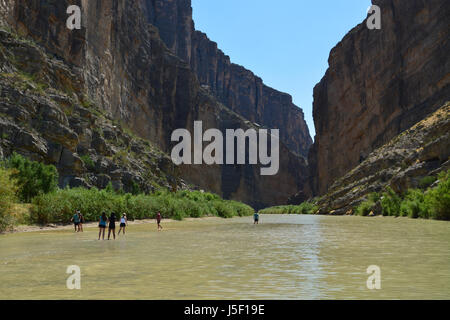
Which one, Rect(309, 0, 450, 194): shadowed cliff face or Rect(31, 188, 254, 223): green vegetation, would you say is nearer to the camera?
Rect(31, 188, 254, 223): green vegetation

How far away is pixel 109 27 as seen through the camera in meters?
90.5

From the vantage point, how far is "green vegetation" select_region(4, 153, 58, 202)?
38.2 m

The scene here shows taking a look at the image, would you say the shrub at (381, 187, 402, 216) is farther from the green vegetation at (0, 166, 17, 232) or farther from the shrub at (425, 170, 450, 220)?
the green vegetation at (0, 166, 17, 232)

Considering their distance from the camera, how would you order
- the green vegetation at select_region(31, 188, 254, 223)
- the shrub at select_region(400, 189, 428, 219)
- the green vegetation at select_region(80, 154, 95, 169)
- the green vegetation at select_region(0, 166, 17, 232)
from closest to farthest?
1. the green vegetation at select_region(0, 166, 17, 232)
2. the green vegetation at select_region(31, 188, 254, 223)
3. the shrub at select_region(400, 189, 428, 219)
4. the green vegetation at select_region(80, 154, 95, 169)

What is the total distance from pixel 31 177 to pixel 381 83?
104152 mm

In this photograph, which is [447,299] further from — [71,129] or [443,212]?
[71,129]

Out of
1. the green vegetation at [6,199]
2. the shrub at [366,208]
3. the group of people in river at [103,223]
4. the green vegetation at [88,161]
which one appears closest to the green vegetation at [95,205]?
the group of people in river at [103,223]

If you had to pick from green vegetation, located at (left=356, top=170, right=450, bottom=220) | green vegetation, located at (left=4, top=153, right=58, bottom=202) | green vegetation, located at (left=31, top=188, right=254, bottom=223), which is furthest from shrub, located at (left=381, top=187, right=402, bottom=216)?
green vegetation, located at (left=4, top=153, right=58, bottom=202)

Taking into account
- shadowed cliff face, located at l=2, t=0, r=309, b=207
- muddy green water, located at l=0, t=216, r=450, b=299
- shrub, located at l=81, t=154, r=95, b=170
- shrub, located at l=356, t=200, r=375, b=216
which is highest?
shadowed cliff face, located at l=2, t=0, r=309, b=207

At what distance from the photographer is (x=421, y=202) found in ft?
175

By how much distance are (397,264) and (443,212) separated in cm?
3593

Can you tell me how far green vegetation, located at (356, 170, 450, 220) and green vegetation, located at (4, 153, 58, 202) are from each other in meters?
38.5

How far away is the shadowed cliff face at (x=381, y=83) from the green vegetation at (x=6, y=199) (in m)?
88.5

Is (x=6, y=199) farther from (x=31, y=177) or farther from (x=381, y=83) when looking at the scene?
(x=381, y=83)
